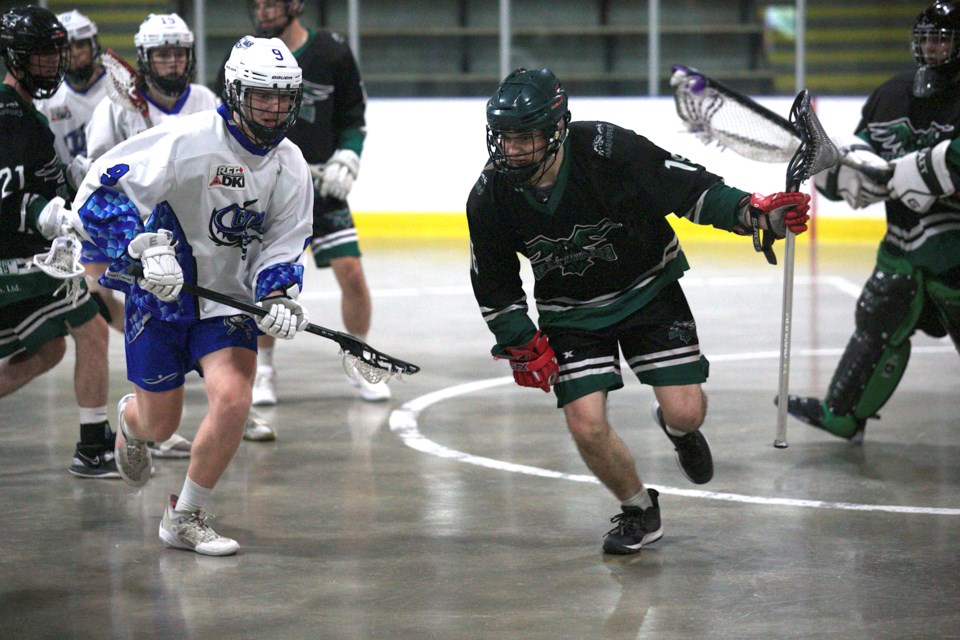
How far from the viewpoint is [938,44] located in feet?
15.2

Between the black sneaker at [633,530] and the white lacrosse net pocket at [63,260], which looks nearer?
the black sneaker at [633,530]

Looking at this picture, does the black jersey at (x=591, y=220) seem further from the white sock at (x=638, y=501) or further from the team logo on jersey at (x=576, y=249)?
the white sock at (x=638, y=501)

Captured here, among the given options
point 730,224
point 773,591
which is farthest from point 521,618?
point 730,224

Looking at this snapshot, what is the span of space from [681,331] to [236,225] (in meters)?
1.27

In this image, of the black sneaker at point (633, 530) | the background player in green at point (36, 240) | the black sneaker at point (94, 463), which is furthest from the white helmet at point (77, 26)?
the black sneaker at point (633, 530)

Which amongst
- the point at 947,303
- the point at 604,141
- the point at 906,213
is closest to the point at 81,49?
the point at 604,141

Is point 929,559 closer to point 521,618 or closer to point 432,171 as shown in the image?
point 521,618

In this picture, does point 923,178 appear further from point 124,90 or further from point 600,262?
point 124,90

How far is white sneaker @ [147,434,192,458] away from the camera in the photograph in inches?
195

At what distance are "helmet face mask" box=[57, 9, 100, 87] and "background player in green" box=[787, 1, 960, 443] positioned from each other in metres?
3.04

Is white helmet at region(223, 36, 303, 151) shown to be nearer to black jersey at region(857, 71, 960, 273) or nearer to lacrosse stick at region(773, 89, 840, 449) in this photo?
lacrosse stick at region(773, 89, 840, 449)

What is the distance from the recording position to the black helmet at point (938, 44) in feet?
15.1

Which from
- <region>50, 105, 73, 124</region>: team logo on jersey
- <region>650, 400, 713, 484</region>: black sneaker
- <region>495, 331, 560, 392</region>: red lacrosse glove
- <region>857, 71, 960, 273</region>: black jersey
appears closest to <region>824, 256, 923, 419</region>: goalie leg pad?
<region>857, 71, 960, 273</region>: black jersey

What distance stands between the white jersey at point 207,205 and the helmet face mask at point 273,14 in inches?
82.2
